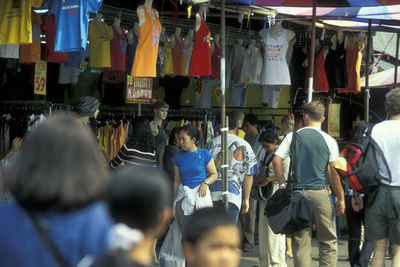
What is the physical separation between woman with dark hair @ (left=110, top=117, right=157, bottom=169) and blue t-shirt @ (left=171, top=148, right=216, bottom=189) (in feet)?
1.09

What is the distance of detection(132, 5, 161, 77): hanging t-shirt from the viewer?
795cm

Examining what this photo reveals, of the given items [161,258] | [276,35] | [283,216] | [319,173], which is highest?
[276,35]

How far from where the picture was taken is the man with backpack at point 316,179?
6.34 metres

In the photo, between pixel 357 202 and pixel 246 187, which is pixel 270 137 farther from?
pixel 357 202

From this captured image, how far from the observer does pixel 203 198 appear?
6582mm

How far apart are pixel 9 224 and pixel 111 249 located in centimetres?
40

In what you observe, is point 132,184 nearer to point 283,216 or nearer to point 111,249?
point 111,249

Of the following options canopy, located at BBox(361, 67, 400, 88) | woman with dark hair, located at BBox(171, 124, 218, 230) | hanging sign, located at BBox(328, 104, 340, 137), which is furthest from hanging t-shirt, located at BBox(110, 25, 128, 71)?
canopy, located at BBox(361, 67, 400, 88)

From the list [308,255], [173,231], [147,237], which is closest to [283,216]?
[308,255]

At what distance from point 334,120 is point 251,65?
8.24 ft

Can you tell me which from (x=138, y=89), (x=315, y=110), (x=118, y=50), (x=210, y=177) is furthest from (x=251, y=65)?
(x=210, y=177)

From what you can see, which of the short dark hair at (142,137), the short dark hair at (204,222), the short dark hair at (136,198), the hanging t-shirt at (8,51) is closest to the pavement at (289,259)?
the short dark hair at (142,137)

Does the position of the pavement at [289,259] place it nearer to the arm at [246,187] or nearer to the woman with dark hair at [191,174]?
the arm at [246,187]

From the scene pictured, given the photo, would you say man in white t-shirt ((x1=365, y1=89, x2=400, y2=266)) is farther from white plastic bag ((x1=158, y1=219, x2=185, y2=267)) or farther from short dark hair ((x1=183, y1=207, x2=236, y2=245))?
short dark hair ((x1=183, y1=207, x2=236, y2=245))
